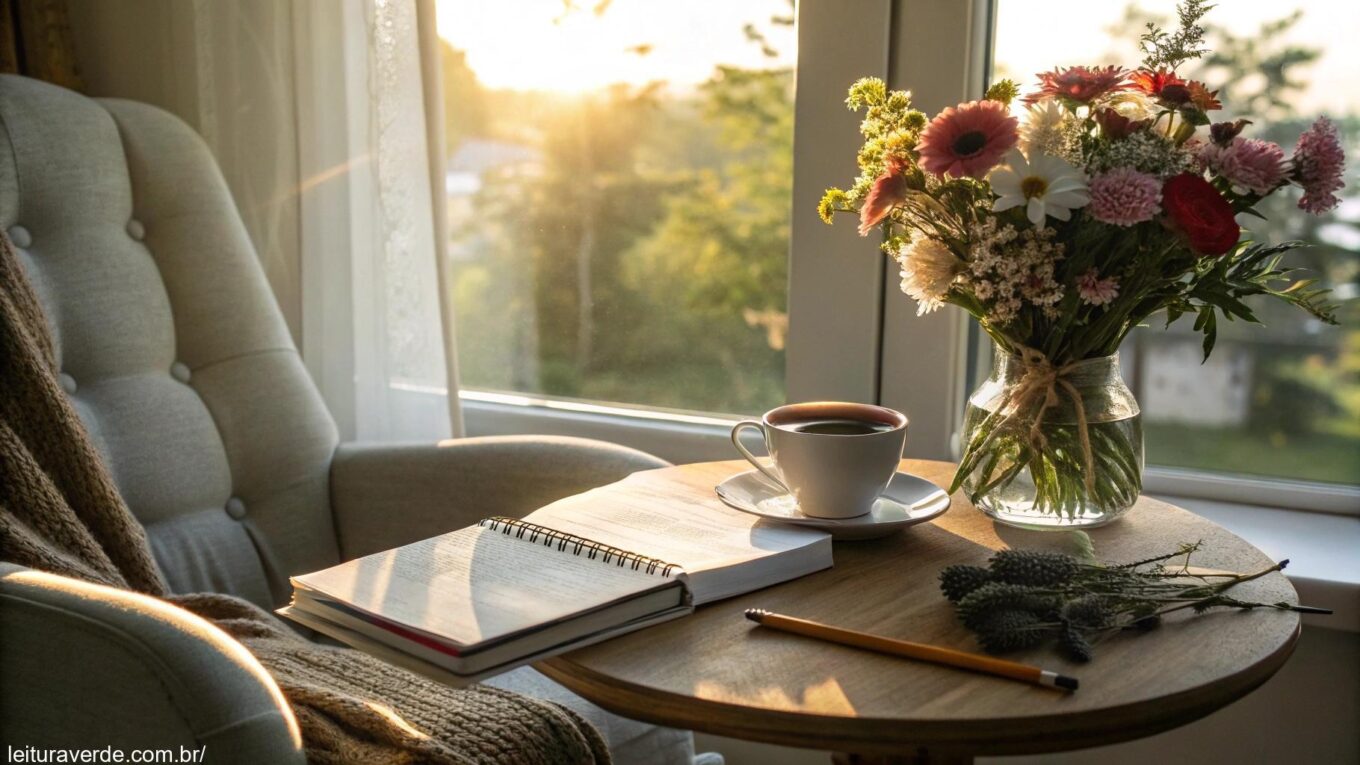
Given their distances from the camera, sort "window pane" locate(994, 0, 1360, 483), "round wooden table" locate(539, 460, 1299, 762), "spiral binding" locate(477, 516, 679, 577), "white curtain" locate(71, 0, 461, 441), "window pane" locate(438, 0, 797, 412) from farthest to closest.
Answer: "window pane" locate(438, 0, 797, 412)
"white curtain" locate(71, 0, 461, 441)
"window pane" locate(994, 0, 1360, 483)
"spiral binding" locate(477, 516, 679, 577)
"round wooden table" locate(539, 460, 1299, 762)

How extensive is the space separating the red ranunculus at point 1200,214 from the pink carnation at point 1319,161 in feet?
0.31

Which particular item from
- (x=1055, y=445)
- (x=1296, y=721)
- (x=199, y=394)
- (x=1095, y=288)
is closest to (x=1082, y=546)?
(x=1055, y=445)

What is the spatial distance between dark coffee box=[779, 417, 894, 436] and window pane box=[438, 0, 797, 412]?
739mm

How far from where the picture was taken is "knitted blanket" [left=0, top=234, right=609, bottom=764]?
2.86 ft

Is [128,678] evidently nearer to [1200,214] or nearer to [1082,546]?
[1082,546]

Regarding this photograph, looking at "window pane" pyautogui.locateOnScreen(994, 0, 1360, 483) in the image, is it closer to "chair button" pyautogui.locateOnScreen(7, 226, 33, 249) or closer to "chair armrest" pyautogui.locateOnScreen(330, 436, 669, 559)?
"chair armrest" pyautogui.locateOnScreen(330, 436, 669, 559)

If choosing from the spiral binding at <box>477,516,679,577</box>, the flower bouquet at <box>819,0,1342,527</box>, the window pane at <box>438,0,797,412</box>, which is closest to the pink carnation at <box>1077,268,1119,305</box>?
the flower bouquet at <box>819,0,1342,527</box>

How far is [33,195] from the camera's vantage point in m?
1.29

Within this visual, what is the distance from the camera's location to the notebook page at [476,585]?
2.38 feet

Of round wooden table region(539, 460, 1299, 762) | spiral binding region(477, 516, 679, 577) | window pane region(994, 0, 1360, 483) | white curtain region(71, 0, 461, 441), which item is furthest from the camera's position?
white curtain region(71, 0, 461, 441)

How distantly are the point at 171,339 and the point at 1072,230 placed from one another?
41.5 inches

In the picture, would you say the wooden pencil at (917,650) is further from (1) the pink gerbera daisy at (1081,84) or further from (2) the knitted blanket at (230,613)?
(1) the pink gerbera daisy at (1081,84)

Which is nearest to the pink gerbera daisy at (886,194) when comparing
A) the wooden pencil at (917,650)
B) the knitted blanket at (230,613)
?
the wooden pencil at (917,650)

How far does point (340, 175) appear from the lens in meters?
1.61
